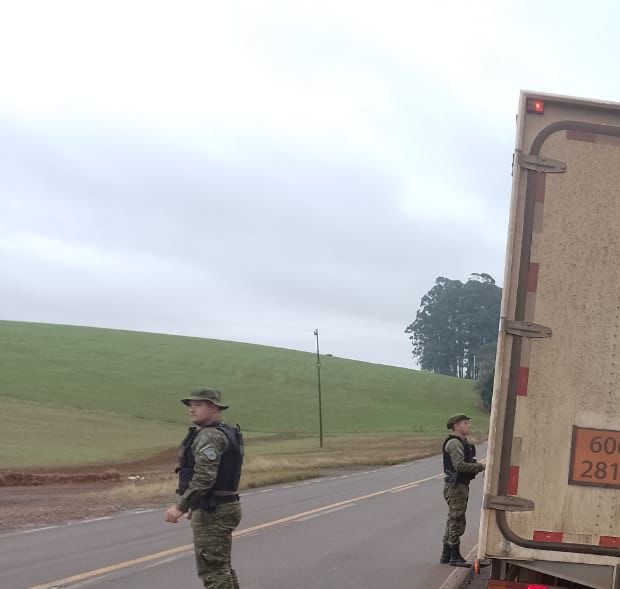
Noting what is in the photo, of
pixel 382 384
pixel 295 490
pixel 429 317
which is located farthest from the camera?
pixel 429 317

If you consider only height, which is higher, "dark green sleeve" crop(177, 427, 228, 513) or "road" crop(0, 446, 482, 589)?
"dark green sleeve" crop(177, 427, 228, 513)

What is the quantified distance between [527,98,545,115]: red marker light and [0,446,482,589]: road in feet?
19.1

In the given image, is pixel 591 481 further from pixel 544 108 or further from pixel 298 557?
pixel 298 557

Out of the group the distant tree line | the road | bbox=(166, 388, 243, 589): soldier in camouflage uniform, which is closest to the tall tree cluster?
the distant tree line

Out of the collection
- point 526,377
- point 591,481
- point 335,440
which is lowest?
point 335,440

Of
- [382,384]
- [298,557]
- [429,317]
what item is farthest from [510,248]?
[429,317]

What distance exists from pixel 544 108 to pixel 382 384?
88586mm

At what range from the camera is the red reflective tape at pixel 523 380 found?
5.28m

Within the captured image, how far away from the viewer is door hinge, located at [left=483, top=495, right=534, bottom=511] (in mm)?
5207

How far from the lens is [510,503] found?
5.20 m

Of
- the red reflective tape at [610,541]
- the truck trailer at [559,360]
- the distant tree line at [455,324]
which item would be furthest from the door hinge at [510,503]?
the distant tree line at [455,324]

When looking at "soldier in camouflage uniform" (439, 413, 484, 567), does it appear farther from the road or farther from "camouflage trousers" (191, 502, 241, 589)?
"camouflage trousers" (191, 502, 241, 589)

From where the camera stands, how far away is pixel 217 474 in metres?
6.62

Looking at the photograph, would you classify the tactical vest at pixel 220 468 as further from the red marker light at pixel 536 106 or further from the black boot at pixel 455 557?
the black boot at pixel 455 557
